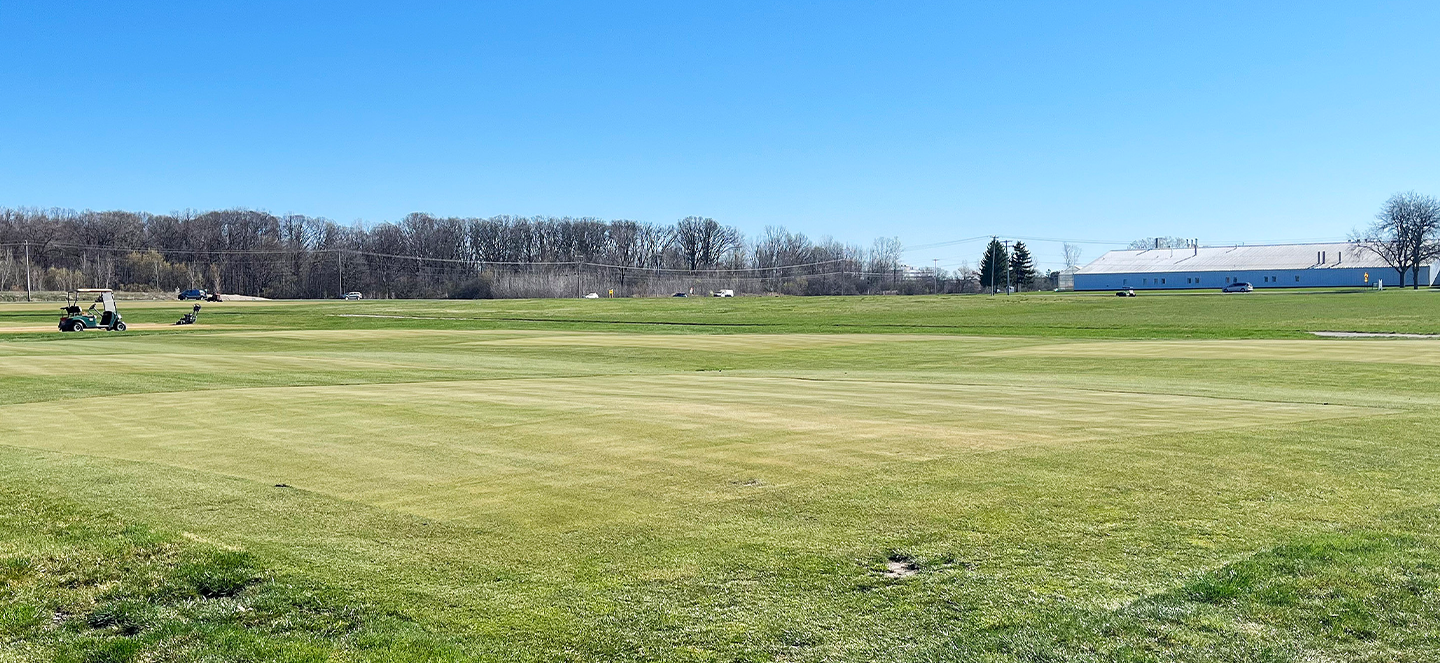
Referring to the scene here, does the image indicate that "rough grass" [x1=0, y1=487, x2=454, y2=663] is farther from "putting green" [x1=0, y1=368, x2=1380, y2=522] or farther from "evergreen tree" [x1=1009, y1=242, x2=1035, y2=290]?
"evergreen tree" [x1=1009, y1=242, x2=1035, y2=290]

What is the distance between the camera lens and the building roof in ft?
567

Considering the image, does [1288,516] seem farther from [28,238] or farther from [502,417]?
[28,238]

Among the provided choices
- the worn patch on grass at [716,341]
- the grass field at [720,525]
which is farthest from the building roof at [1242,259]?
the grass field at [720,525]

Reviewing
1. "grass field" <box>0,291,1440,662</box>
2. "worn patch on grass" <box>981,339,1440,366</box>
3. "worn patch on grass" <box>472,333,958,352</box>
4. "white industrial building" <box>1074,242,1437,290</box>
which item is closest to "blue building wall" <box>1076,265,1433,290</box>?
"white industrial building" <box>1074,242,1437,290</box>

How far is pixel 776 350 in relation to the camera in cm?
4288

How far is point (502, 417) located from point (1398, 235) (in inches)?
6384

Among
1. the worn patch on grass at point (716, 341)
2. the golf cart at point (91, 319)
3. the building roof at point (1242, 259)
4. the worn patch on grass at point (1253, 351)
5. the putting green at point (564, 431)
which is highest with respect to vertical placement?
the building roof at point (1242, 259)

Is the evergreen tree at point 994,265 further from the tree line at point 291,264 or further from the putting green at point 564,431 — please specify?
the putting green at point 564,431

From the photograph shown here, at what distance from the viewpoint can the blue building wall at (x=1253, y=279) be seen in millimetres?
166375

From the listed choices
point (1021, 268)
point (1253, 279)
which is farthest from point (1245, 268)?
point (1021, 268)

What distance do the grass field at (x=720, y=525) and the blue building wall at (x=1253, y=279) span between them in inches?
6653

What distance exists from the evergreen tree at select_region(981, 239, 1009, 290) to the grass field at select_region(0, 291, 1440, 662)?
145240 mm

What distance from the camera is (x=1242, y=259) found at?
18362 centimetres

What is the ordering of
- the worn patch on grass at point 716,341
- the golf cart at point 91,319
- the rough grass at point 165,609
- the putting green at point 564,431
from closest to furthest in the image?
1. the rough grass at point 165,609
2. the putting green at point 564,431
3. the worn patch on grass at point 716,341
4. the golf cart at point 91,319
